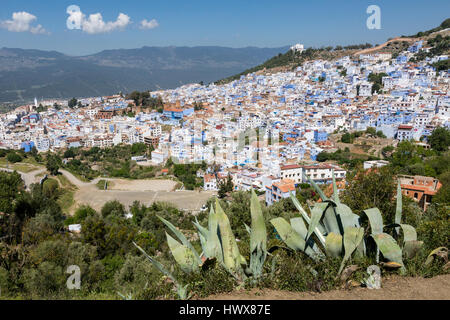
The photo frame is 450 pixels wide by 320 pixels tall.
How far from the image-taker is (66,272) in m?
5.46

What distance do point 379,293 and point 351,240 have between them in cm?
39

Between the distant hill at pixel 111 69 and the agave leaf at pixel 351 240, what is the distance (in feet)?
293

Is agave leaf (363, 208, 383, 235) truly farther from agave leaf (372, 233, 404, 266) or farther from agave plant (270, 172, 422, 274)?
agave leaf (372, 233, 404, 266)

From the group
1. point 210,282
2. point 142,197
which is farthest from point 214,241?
point 142,197

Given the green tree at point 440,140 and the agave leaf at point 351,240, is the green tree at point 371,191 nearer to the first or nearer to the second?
the agave leaf at point 351,240

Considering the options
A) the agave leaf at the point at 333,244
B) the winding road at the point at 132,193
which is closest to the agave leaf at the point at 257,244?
the agave leaf at the point at 333,244

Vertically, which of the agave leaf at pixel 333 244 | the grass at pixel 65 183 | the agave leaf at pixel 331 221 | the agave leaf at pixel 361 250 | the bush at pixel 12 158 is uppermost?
the agave leaf at pixel 331 221

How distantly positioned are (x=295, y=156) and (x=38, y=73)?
104 meters

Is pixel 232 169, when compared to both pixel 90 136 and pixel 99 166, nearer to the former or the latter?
pixel 99 166

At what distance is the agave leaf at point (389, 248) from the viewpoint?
248cm

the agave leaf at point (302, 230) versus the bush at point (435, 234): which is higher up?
the agave leaf at point (302, 230)

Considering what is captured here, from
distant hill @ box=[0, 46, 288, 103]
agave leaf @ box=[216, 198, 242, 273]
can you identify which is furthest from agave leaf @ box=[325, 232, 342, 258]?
distant hill @ box=[0, 46, 288, 103]

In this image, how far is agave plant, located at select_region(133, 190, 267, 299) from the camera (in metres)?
2.46

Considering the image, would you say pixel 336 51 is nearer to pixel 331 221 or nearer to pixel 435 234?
pixel 435 234
